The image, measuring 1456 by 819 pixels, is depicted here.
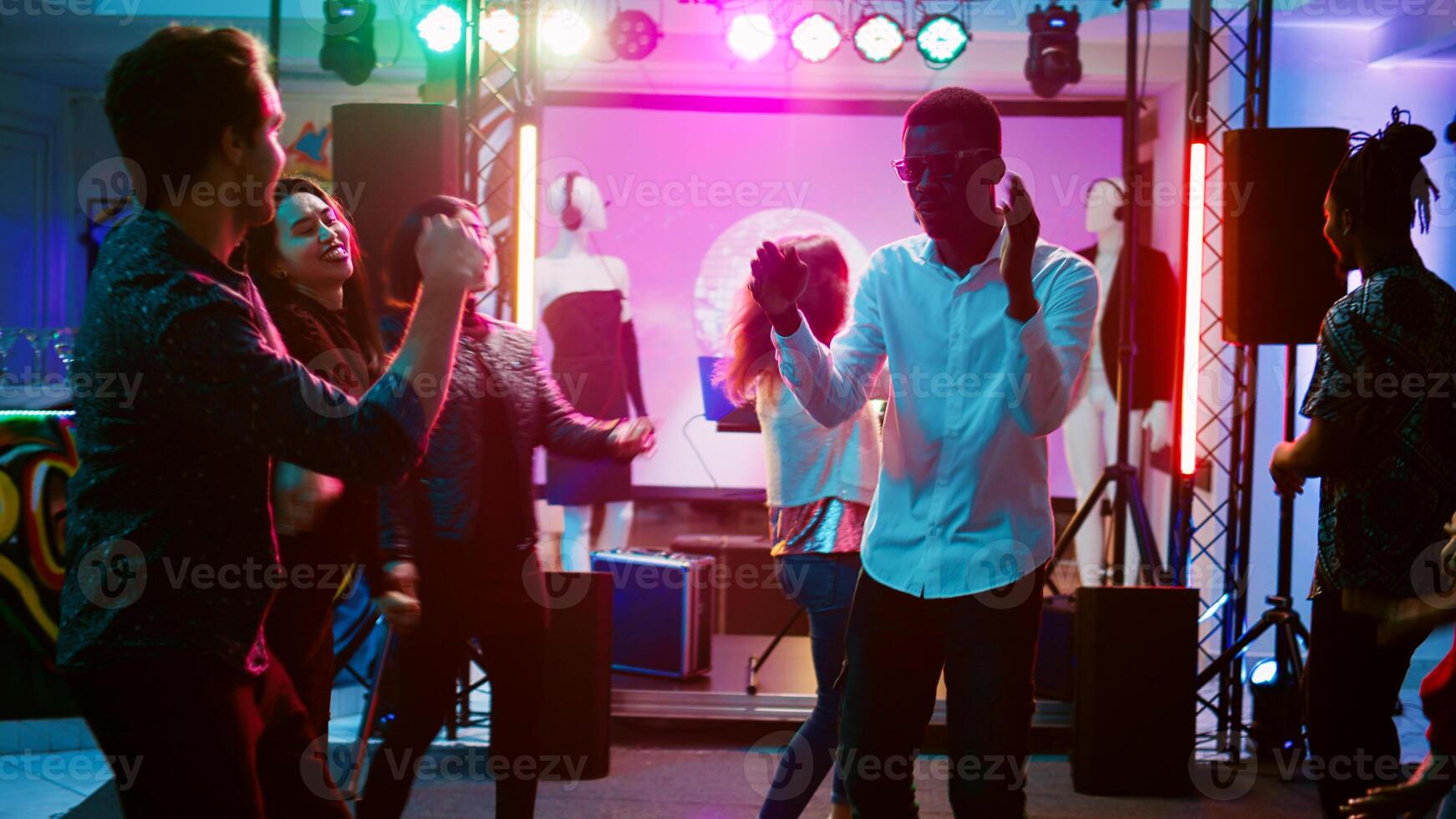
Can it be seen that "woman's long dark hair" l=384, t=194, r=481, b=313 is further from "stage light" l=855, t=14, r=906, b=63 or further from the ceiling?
the ceiling

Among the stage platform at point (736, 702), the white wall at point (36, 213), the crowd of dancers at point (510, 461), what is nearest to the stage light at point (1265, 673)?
the stage platform at point (736, 702)

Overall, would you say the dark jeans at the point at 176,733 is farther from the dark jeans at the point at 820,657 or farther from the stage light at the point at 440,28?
the stage light at the point at 440,28

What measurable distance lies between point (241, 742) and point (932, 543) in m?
1.03

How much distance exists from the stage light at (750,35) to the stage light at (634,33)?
1.26 feet

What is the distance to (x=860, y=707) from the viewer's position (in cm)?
183


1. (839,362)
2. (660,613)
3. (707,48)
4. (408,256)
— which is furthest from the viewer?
(707,48)

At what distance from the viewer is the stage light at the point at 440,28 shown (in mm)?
5164

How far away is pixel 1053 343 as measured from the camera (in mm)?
1781

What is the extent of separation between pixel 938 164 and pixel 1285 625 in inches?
110

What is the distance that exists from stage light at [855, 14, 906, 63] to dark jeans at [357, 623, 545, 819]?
4.12 metres

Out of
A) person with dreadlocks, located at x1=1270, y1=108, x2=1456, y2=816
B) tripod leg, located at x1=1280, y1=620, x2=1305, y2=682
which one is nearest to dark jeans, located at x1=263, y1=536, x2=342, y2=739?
person with dreadlocks, located at x1=1270, y1=108, x2=1456, y2=816

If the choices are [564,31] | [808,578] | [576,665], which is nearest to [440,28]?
[564,31]

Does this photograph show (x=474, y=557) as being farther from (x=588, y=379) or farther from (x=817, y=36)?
(x=817, y=36)

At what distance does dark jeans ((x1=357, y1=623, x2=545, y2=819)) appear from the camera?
214 cm
